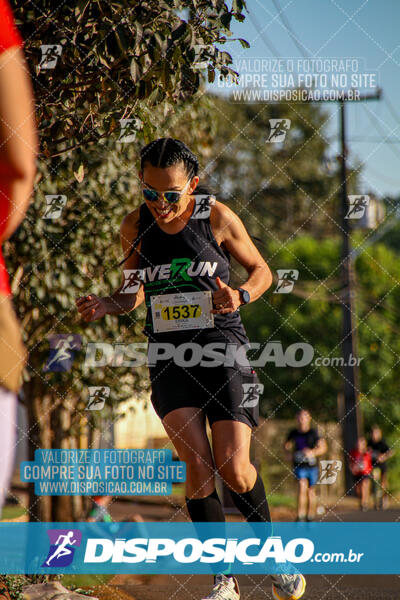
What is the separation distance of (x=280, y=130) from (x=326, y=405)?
19.7 meters

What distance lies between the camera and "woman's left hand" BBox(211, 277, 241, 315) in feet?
12.0

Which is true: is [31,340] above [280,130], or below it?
below

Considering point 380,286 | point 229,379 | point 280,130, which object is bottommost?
point 229,379

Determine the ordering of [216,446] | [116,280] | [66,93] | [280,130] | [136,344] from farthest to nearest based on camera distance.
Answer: [136,344] < [116,280] < [280,130] < [66,93] < [216,446]

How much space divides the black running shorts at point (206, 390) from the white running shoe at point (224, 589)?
2.30 ft

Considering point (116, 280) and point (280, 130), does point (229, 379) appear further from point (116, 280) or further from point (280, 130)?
point (116, 280)

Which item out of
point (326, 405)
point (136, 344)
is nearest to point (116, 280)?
point (136, 344)

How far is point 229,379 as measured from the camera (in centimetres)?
382

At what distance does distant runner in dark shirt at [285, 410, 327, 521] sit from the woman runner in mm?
6976

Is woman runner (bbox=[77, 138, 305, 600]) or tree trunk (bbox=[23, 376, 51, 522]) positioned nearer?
woman runner (bbox=[77, 138, 305, 600])

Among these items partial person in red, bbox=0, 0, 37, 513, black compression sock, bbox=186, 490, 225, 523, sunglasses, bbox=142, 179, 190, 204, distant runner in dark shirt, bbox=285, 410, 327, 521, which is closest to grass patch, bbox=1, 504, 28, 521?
distant runner in dark shirt, bbox=285, 410, 327, 521

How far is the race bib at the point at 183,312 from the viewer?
3855 mm

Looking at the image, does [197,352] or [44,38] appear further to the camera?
[44,38]

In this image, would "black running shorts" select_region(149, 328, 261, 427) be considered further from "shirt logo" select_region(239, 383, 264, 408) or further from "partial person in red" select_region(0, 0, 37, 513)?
"partial person in red" select_region(0, 0, 37, 513)
